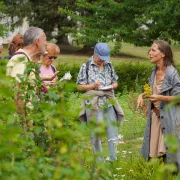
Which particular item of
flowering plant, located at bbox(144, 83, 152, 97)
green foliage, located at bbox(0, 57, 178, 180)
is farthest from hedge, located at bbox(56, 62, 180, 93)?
green foliage, located at bbox(0, 57, 178, 180)

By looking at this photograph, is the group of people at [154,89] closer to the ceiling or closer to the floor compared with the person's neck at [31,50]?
closer to the floor

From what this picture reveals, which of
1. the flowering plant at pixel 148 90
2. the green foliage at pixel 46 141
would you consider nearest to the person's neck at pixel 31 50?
the green foliage at pixel 46 141

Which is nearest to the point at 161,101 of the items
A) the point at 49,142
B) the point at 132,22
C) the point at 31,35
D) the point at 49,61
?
the point at 49,61

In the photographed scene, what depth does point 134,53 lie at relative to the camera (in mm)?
43969

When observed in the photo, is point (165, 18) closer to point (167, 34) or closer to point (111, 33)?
point (167, 34)

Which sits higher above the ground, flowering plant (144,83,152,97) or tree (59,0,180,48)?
flowering plant (144,83,152,97)

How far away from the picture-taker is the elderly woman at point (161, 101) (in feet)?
24.8

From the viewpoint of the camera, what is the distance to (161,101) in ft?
25.0

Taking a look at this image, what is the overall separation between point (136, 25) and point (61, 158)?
16583 millimetres

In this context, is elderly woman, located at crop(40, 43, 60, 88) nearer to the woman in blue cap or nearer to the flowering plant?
the woman in blue cap

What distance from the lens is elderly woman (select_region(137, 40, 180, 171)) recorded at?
7562 millimetres

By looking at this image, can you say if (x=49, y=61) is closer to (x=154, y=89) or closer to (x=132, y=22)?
(x=154, y=89)

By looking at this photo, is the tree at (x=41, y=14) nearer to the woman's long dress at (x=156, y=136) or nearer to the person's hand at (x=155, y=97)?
the woman's long dress at (x=156, y=136)

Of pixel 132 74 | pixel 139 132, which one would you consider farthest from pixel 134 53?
pixel 139 132
